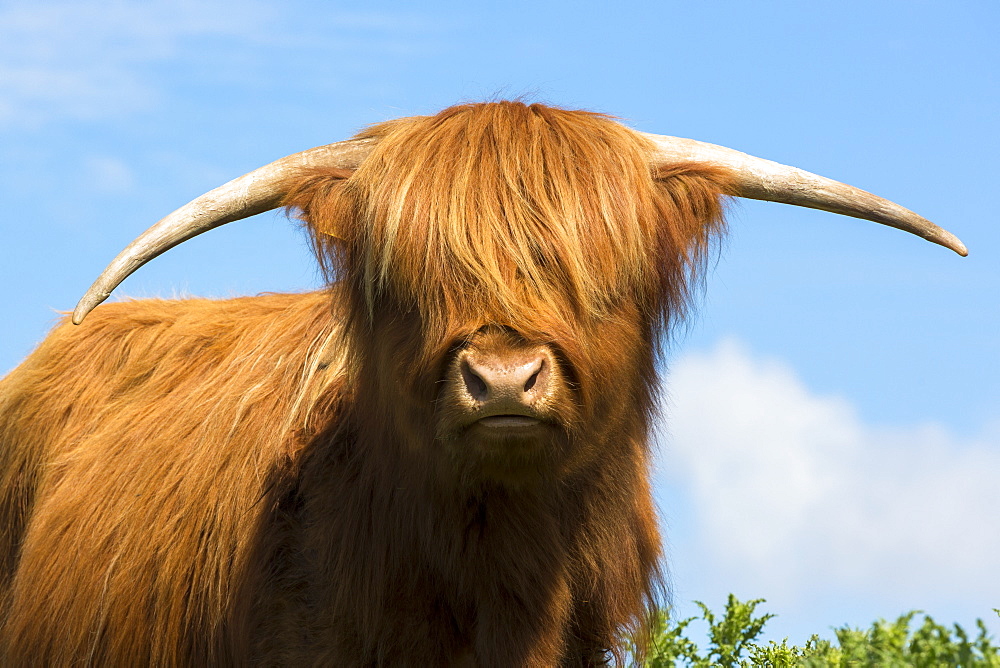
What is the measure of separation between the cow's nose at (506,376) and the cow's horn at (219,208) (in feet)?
4.14

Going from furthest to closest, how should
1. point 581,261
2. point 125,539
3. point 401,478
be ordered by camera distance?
point 125,539, point 401,478, point 581,261

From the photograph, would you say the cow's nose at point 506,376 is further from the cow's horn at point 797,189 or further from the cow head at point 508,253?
the cow's horn at point 797,189

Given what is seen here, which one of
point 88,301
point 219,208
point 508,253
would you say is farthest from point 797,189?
point 88,301

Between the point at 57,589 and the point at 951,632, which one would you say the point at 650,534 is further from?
the point at 57,589

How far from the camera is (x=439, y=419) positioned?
3.29m

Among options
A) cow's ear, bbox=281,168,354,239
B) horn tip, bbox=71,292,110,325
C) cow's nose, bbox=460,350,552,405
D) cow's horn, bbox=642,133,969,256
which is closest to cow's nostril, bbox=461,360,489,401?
cow's nose, bbox=460,350,552,405

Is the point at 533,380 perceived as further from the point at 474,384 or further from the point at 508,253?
the point at 508,253

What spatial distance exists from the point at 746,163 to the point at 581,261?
1.03 meters

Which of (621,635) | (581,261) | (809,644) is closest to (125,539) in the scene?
(621,635)

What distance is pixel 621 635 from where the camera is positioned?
420 cm

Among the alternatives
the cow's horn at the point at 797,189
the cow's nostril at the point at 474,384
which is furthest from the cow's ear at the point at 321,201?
the cow's horn at the point at 797,189

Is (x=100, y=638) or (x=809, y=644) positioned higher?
(x=809, y=644)

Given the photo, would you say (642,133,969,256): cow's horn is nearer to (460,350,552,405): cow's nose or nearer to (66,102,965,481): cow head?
(66,102,965,481): cow head

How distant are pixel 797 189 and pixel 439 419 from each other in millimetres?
1623
